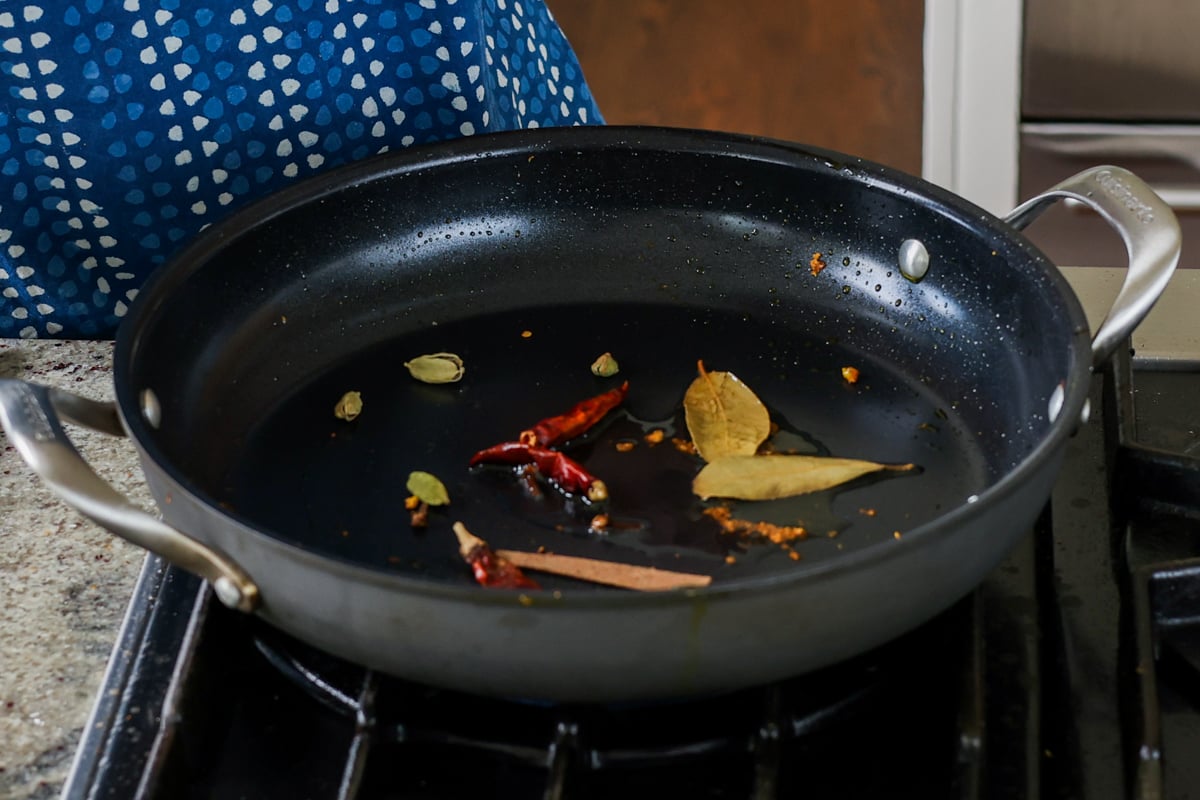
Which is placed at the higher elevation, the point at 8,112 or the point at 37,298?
the point at 8,112

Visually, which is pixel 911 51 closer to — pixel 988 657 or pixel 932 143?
pixel 932 143

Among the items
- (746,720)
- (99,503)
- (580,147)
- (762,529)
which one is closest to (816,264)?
(580,147)

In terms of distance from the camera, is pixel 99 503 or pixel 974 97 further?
pixel 974 97

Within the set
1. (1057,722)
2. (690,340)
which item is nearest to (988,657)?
(1057,722)

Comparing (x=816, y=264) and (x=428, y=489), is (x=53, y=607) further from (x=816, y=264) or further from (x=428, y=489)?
(x=816, y=264)

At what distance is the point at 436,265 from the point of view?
0.95m

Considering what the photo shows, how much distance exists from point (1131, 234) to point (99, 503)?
542 millimetres

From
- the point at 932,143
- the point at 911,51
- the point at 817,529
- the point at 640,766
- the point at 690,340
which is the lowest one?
the point at 640,766

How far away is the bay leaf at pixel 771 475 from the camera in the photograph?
28.2 inches

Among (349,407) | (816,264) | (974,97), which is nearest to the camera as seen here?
(349,407)

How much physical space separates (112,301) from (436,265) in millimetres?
270

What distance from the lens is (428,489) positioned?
0.72 metres

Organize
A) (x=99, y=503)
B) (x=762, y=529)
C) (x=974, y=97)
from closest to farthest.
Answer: (x=99, y=503), (x=762, y=529), (x=974, y=97)

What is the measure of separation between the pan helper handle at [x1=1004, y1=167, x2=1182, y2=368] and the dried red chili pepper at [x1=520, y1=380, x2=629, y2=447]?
273 mm
